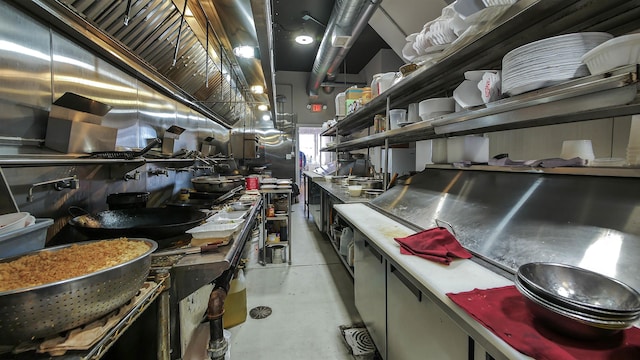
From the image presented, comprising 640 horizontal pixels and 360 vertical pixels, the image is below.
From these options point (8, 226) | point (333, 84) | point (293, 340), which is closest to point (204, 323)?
point (293, 340)

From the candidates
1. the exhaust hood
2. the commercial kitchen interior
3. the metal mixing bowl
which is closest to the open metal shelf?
the commercial kitchen interior

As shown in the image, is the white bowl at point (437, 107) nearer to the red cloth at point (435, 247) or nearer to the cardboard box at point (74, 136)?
the red cloth at point (435, 247)

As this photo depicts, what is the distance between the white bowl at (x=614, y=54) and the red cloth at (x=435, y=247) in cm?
76

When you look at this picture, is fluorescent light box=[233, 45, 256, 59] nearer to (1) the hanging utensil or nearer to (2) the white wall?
(1) the hanging utensil

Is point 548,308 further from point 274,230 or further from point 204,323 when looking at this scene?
point 274,230

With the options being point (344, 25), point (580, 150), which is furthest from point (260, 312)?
point (344, 25)

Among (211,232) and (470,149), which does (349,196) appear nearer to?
(470,149)

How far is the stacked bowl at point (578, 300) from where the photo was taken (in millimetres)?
574

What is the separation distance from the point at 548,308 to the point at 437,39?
146 cm

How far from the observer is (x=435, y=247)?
1.20m

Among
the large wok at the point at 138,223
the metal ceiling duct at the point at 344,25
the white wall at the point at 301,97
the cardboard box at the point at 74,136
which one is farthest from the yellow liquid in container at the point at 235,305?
the white wall at the point at 301,97

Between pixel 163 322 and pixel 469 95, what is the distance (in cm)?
173

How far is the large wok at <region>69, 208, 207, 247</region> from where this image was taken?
1197 mm

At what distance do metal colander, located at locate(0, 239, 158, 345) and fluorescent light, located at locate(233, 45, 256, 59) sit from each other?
8.33 ft
